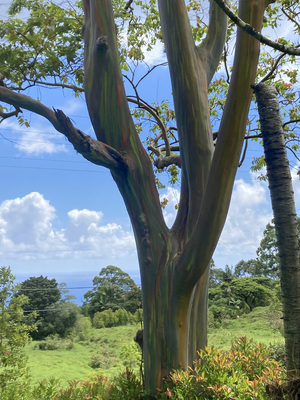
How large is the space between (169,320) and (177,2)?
3.74m

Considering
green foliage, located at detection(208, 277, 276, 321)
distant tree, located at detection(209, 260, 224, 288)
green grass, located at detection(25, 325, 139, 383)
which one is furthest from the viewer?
distant tree, located at detection(209, 260, 224, 288)

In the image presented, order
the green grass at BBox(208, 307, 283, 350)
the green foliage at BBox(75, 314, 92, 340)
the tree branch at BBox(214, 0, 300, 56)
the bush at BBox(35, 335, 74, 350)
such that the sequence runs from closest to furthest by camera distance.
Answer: the tree branch at BBox(214, 0, 300, 56), the green grass at BBox(208, 307, 283, 350), the bush at BBox(35, 335, 74, 350), the green foliage at BBox(75, 314, 92, 340)

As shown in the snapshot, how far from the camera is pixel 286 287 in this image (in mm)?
2172

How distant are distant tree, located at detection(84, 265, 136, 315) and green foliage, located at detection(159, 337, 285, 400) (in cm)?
1138

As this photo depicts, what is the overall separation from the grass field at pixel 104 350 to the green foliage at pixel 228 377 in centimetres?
382

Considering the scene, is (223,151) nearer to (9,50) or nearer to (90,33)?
(90,33)

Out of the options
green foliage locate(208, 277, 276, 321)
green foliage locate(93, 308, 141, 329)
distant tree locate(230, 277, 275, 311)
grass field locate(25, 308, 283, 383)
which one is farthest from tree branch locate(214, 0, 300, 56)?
distant tree locate(230, 277, 275, 311)

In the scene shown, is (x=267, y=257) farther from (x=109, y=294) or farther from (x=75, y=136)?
(x=75, y=136)

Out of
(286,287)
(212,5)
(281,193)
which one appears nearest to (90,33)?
(212,5)

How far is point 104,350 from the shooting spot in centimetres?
1132

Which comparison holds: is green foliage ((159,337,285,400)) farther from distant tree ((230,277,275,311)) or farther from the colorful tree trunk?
distant tree ((230,277,275,311))

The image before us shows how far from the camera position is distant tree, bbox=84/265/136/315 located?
49.7ft

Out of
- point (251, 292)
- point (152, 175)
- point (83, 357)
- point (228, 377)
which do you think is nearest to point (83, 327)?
point (83, 357)

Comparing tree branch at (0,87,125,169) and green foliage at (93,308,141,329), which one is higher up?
tree branch at (0,87,125,169)
